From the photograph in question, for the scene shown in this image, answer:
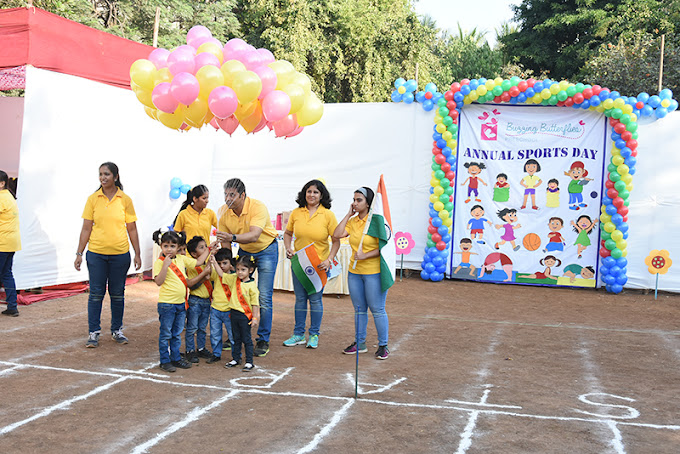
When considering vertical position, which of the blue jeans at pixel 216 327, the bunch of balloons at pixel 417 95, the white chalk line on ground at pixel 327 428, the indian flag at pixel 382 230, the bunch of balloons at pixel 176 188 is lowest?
the white chalk line on ground at pixel 327 428

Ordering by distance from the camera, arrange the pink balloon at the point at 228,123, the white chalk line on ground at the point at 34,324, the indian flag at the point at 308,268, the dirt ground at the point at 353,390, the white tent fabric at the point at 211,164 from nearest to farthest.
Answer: the dirt ground at the point at 353,390
the indian flag at the point at 308,268
the white chalk line on ground at the point at 34,324
the pink balloon at the point at 228,123
the white tent fabric at the point at 211,164

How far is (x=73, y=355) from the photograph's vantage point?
6.36m

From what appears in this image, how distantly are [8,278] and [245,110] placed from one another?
340 centimetres

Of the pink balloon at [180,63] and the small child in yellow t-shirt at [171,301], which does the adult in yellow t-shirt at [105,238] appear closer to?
the small child in yellow t-shirt at [171,301]

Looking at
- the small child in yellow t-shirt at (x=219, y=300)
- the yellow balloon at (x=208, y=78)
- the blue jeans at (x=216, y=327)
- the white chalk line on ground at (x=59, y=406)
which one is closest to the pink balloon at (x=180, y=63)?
the yellow balloon at (x=208, y=78)

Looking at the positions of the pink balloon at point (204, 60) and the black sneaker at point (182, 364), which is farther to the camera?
the pink balloon at point (204, 60)

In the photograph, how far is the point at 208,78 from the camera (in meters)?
7.71

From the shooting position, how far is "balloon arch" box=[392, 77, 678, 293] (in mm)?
11367

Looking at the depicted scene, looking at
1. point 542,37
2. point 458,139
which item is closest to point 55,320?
point 458,139

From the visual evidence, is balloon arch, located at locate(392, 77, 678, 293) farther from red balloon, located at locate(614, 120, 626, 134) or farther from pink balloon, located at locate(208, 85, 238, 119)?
pink balloon, located at locate(208, 85, 238, 119)

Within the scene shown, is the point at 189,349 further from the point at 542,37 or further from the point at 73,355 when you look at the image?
the point at 542,37

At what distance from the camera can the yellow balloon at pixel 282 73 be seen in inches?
327

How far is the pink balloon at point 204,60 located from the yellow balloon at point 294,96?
884mm

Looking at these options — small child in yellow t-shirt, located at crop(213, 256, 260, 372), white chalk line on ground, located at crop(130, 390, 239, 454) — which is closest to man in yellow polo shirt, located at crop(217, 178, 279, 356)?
small child in yellow t-shirt, located at crop(213, 256, 260, 372)
